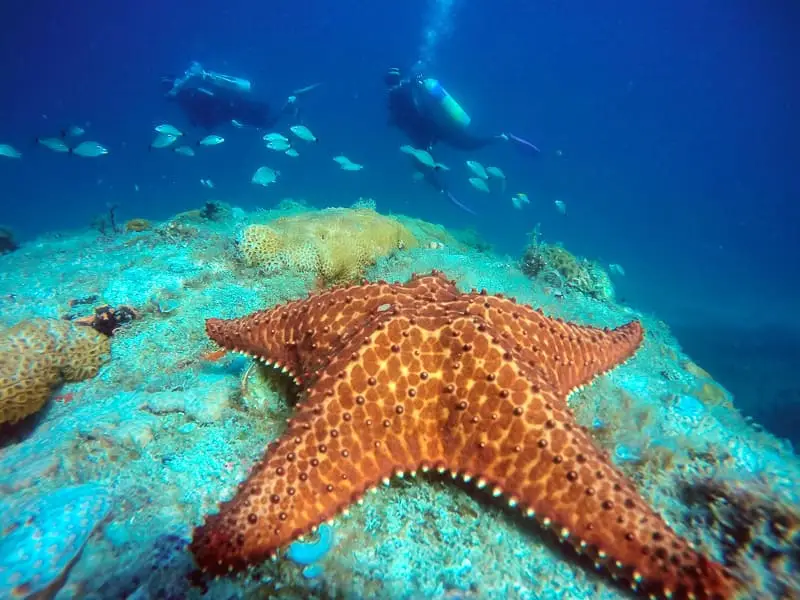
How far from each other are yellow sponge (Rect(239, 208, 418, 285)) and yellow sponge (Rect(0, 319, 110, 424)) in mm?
3132

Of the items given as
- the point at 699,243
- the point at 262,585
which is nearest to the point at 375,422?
the point at 262,585

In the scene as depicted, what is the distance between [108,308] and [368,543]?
6.35 metres

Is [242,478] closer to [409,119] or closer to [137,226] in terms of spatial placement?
[137,226]

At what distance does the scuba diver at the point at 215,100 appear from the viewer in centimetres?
3469

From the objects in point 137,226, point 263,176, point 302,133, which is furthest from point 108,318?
point 302,133

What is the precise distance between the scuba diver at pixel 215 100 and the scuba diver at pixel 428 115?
8.50m

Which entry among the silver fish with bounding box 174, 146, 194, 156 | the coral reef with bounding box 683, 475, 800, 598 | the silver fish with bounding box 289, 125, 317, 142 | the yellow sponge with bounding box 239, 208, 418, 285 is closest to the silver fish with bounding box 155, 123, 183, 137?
the silver fish with bounding box 174, 146, 194, 156

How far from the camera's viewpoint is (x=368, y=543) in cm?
292

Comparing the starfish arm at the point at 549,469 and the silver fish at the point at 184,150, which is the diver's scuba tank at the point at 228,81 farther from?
the starfish arm at the point at 549,469

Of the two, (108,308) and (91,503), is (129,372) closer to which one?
(108,308)

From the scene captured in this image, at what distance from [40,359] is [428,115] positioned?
103 ft

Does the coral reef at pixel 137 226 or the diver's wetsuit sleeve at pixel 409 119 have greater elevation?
the diver's wetsuit sleeve at pixel 409 119

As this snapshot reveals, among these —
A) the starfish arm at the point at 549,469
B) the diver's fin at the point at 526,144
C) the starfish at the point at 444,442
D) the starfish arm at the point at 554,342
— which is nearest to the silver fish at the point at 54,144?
the starfish at the point at 444,442

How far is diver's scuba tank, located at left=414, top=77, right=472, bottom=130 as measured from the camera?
2988 centimetres
